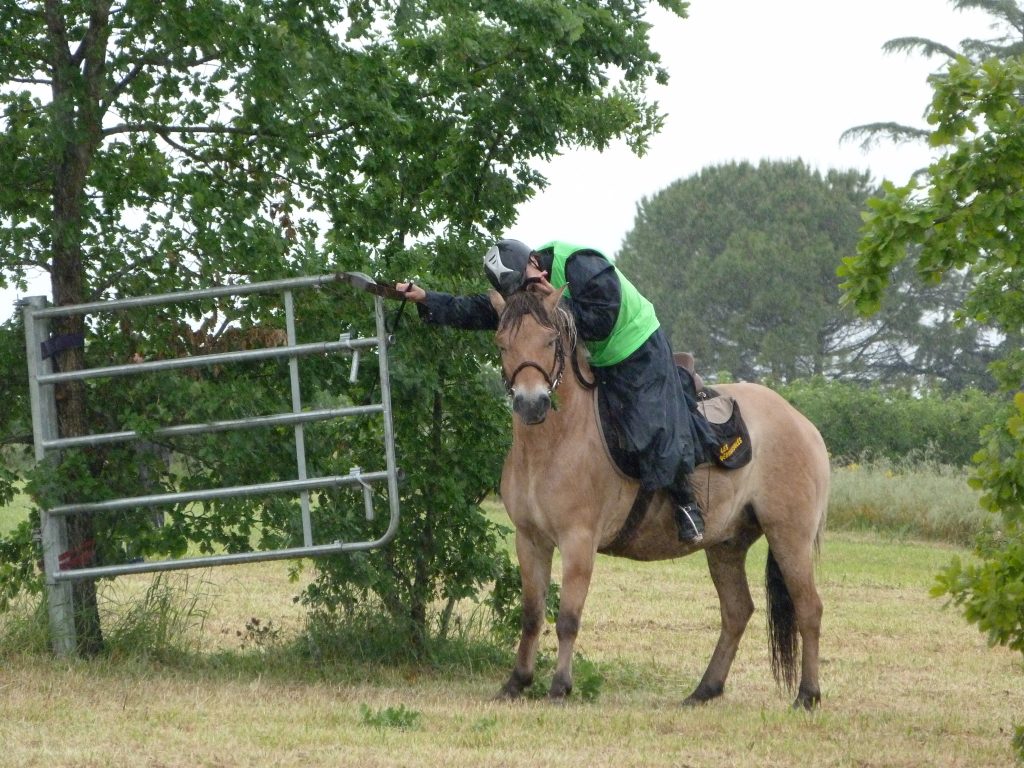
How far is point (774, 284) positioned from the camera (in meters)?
54.2

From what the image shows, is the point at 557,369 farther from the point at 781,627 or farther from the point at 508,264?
the point at 781,627

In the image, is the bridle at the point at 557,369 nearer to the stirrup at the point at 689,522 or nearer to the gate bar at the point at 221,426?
the stirrup at the point at 689,522

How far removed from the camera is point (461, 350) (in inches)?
331

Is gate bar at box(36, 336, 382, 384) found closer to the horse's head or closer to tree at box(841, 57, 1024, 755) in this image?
the horse's head

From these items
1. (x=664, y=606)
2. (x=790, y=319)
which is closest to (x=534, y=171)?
(x=664, y=606)

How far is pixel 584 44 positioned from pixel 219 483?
3194 mm

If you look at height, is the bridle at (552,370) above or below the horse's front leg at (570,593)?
above

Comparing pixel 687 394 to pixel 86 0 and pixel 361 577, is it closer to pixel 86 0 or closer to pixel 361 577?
pixel 361 577

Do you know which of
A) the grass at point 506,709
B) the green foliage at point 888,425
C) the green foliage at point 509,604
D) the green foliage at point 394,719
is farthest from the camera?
the green foliage at point 888,425

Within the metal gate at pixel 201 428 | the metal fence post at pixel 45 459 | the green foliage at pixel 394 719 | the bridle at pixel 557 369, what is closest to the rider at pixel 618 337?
the bridle at pixel 557 369

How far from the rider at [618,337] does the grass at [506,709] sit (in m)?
1.22

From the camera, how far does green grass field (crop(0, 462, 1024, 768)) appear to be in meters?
5.79

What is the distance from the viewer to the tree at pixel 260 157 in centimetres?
772

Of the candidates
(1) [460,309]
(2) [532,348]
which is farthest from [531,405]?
(1) [460,309]
